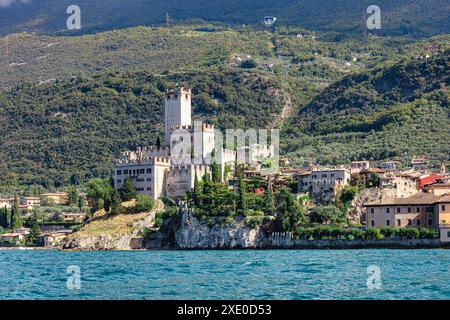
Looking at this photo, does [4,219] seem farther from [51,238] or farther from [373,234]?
[373,234]

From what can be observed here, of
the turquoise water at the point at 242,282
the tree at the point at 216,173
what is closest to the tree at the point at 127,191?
the tree at the point at 216,173

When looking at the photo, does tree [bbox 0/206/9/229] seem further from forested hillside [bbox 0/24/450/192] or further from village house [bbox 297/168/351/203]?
village house [bbox 297/168/351/203]

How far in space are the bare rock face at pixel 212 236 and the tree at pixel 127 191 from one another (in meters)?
6.46

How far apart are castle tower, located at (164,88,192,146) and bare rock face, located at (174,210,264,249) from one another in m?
16.2

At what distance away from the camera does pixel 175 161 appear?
92.9 metres

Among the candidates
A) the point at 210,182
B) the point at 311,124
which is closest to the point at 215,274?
the point at 210,182

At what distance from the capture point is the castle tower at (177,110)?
98.7 meters

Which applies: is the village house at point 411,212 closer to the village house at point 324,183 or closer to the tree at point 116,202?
the village house at point 324,183

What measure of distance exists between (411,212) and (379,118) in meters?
68.2

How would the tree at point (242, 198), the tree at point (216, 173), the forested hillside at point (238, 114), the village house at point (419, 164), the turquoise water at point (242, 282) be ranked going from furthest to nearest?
the forested hillside at point (238, 114) < the village house at point (419, 164) < the tree at point (216, 173) < the tree at point (242, 198) < the turquoise water at point (242, 282)

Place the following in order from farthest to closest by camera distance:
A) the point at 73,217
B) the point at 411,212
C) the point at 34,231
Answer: the point at 73,217 < the point at 34,231 < the point at 411,212

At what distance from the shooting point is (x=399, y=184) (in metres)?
86.2

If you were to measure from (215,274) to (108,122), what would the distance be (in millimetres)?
139746

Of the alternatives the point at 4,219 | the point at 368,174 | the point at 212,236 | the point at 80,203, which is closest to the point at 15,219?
the point at 4,219
